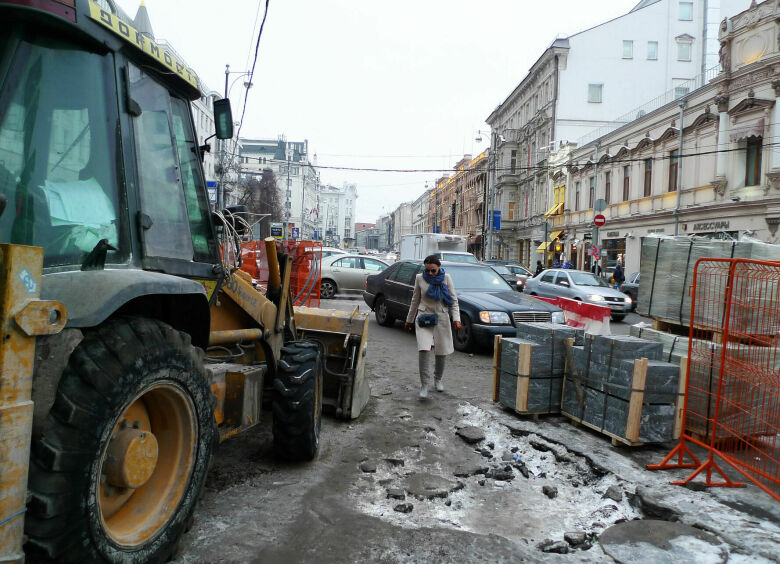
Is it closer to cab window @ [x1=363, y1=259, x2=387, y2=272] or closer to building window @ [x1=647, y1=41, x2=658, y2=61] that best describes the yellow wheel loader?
cab window @ [x1=363, y1=259, x2=387, y2=272]

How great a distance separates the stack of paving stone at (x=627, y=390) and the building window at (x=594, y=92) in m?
44.2

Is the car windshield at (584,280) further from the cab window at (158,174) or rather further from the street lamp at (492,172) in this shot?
the street lamp at (492,172)

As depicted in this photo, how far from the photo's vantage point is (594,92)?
147 ft

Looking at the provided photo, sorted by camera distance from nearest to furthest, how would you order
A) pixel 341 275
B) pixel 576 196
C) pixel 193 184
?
pixel 193 184, pixel 341 275, pixel 576 196

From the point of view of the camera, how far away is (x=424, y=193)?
13075 cm

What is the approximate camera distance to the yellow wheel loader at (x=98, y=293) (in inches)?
75.2

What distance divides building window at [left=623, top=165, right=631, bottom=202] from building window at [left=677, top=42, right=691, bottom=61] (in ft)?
58.3

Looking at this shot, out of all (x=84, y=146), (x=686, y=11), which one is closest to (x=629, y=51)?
(x=686, y=11)

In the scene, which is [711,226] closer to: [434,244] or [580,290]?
[580,290]

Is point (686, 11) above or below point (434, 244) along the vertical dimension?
above

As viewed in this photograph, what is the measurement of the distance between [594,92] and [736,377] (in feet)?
147

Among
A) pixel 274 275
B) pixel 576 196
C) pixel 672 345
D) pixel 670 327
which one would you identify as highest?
pixel 576 196

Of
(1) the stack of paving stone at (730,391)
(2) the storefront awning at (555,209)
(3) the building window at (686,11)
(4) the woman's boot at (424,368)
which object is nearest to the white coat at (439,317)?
(4) the woman's boot at (424,368)

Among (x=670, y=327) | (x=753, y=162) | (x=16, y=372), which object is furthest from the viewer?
(x=753, y=162)
